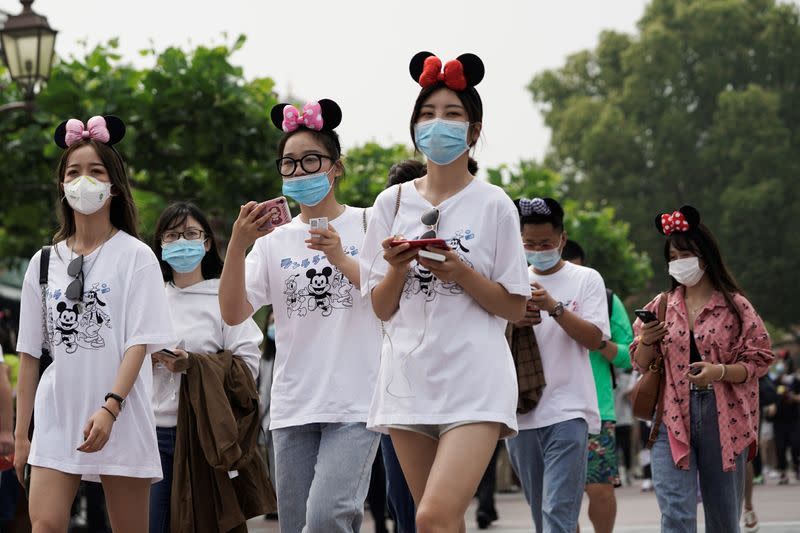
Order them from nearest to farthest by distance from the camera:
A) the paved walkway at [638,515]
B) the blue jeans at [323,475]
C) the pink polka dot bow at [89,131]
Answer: the blue jeans at [323,475], the pink polka dot bow at [89,131], the paved walkway at [638,515]

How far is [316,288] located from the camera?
6.49 metres

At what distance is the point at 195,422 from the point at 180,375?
10.6 inches

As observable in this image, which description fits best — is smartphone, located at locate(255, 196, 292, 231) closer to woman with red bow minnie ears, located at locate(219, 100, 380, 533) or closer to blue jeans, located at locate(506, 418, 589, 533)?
woman with red bow minnie ears, located at locate(219, 100, 380, 533)

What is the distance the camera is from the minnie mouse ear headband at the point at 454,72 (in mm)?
5664

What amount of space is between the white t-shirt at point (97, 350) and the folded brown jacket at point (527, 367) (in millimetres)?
2522

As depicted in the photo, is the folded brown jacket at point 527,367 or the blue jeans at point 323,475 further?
the folded brown jacket at point 527,367

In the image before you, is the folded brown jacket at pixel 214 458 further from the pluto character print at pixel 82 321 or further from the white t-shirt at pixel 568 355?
the white t-shirt at pixel 568 355

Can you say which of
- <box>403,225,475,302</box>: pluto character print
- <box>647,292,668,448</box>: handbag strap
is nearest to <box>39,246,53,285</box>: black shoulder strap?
<box>403,225,475,302</box>: pluto character print

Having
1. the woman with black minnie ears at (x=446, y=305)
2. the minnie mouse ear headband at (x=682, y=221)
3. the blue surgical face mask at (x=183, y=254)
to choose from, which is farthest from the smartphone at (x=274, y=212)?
the minnie mouse ear headband at (x=682, y=221)

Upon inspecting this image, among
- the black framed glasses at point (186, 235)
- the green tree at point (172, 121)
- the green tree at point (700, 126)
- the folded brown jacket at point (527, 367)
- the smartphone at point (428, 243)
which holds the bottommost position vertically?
the folded brown jacket at point (527, 367)

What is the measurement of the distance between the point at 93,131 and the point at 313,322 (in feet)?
4.53

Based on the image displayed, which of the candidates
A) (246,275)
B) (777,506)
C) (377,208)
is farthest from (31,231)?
(377,208)

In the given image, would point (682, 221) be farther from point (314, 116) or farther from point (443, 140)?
point (443, 140)

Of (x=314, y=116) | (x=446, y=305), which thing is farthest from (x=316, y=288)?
(x=446, y=305)
